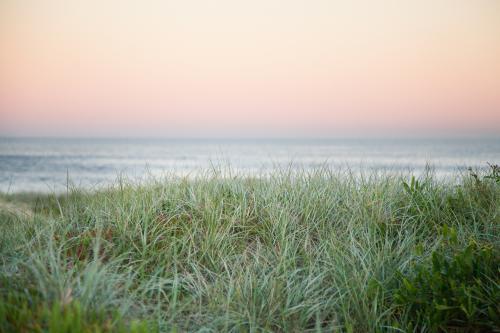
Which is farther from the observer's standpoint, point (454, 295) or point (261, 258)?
point (261, 258)

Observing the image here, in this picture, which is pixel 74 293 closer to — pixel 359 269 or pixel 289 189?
pixel 359 269

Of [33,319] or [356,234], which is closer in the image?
[33,319]

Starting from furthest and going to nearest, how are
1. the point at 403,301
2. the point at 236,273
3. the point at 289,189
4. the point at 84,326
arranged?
the point at 289,189 < the point at 236,273 < the point at 403,301 < the point at 84,326

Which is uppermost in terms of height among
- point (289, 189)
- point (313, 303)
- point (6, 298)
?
point (289, 189)

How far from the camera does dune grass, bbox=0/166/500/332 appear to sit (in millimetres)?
2826

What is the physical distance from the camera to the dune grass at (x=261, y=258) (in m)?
2.83

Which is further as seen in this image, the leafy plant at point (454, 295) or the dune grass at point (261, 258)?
the leafy plant at point (454, 295)

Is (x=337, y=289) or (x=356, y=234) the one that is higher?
(x=356, y=234)

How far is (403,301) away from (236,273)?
1458mm

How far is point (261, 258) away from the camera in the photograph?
4.15 metres

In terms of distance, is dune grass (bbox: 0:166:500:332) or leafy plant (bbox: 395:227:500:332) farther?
leafy plant (bbox: 395:227:500:332)

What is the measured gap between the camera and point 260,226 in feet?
15.4

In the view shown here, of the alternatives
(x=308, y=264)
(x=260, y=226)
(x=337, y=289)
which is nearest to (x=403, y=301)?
(x=337, y=289)

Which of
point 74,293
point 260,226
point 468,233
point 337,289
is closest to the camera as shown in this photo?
point 74,293
